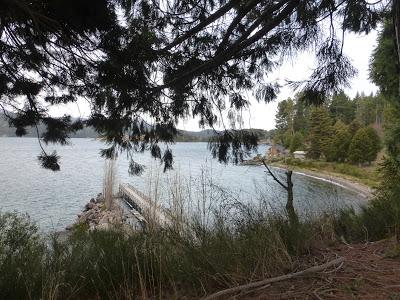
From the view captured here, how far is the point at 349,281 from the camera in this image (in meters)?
2.56

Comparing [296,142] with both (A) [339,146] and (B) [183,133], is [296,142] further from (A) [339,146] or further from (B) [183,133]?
(B) [183,133]

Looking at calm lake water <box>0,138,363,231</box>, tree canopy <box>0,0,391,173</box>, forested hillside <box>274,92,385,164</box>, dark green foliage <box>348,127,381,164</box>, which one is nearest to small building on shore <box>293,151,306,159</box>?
forested hillside <box>274,92,385,164</box>

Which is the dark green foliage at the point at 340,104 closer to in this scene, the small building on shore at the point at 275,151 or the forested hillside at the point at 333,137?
the forested hillside at the point at 333,137

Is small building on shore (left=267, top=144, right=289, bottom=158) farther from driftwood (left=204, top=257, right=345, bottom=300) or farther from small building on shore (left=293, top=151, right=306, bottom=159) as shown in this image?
driftwood (left=204, top=257, right=345, bottom=300)

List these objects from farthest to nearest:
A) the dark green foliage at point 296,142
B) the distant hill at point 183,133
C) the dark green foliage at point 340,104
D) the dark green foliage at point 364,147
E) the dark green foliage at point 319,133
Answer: the dark green foliage at point 296,142 < the dark green foliage at point 319,133 < the dark green foliage at point 364,147 < the dark green foliage at point 340,104 < the distant hill at point 183,133

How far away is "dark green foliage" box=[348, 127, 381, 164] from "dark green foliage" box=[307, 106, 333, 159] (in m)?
6.16

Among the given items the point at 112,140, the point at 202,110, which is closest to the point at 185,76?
the point at 202,110

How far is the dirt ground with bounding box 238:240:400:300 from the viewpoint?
7.80 ft

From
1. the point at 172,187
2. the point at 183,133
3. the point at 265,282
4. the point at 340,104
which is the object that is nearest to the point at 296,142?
the point at 340,104

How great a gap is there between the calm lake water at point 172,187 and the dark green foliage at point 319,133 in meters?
22.4

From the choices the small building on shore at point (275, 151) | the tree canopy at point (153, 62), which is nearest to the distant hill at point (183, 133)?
the tree canopy at point (153, 62)

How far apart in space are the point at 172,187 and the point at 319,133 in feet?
137

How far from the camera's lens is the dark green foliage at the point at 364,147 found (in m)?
34.0

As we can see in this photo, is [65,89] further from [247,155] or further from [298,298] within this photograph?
[298,298]
